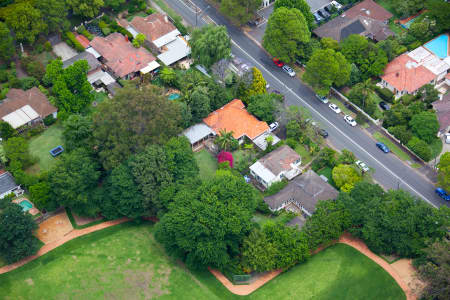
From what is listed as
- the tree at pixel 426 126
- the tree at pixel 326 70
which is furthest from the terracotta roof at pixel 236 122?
the tree at pixel 426 126

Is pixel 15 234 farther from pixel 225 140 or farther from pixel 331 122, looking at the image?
pixel 331 122

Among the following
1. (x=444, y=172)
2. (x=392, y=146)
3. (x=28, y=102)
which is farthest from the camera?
(x=28, y=102)

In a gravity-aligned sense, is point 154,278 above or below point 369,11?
below

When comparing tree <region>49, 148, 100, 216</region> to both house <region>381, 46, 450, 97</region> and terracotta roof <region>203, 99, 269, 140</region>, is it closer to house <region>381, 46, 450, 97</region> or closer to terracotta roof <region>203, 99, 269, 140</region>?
terracotta roof <region>203, 99, 269, 140</region>

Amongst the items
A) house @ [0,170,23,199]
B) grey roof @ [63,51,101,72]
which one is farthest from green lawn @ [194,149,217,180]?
house @ [0,170,23,199]

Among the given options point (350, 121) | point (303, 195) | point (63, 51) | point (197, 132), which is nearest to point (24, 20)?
point (63, 51)
